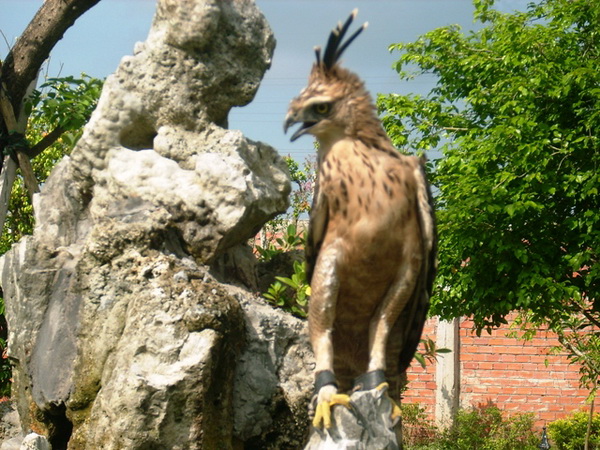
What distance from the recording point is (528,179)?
23.5 ft

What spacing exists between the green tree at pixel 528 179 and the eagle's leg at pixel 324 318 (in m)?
4.15

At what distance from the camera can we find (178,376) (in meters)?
3.49

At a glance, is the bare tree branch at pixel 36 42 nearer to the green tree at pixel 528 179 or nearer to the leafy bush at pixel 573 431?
the green tree at pixel 528 179

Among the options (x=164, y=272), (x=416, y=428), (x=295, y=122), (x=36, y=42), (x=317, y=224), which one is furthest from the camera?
(x=416, y=428)

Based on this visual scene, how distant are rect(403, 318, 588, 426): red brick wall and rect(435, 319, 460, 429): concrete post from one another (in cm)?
10

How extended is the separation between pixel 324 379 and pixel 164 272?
1.15m

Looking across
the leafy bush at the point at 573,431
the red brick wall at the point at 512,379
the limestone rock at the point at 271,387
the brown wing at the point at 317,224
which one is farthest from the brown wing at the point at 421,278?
the leafy bush at the point at 573,431

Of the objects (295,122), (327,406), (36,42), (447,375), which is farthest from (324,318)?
(447,375)

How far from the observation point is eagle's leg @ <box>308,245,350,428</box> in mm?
3059

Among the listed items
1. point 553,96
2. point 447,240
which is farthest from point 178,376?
point 553,96

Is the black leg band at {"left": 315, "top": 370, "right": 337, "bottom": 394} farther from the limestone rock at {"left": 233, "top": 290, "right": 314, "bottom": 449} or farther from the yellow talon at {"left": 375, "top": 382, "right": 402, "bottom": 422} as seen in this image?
the limestone rock at {"left": 233, "top": 290, "right": 314, "bottom": 449}

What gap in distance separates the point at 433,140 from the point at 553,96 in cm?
163

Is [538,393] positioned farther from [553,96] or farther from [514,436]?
[553,96]

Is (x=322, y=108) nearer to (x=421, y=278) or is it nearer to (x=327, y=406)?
(x=421, y=278)
